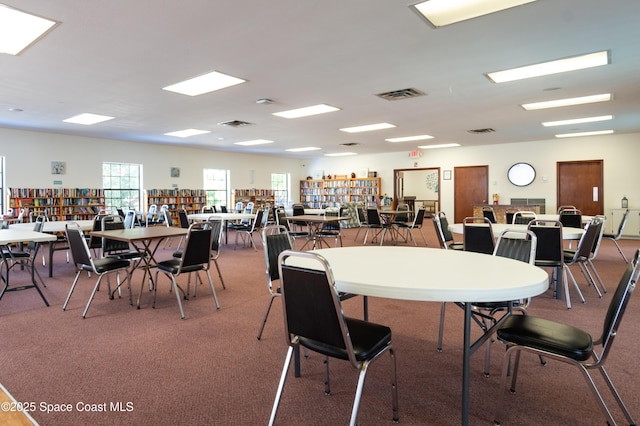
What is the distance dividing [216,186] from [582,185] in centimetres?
1144

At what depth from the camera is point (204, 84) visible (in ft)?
17.3

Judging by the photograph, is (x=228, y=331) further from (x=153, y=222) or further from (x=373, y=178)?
(x=373, y=178)

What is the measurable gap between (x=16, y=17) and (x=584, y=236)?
18.7 feet

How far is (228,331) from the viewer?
326cm

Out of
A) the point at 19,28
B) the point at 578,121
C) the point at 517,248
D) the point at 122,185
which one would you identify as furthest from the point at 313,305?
the point at 122,185

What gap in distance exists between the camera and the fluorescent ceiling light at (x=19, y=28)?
127 inches

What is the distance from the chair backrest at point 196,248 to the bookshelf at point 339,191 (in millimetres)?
10175

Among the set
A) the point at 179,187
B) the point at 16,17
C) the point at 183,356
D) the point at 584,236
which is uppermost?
the point at 16,17

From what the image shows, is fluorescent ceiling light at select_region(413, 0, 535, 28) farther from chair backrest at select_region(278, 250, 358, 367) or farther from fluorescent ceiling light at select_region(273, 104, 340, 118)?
fluorescent ceiling light at select_region(273, 104, 340, 118)

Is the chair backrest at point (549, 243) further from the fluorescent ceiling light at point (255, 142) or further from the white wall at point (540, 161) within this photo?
the white wall at point (540, 161)

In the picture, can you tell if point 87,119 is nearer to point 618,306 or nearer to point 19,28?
point 19,28

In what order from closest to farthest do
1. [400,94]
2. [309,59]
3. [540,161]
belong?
1. [309,59]
2. [400,94]
3. [540,161]

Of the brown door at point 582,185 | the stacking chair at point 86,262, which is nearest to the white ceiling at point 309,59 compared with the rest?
the stacking chair at point 86,262

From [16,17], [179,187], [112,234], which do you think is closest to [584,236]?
[112,234]
